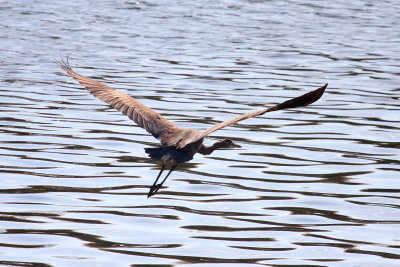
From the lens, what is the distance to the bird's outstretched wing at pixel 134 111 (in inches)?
320

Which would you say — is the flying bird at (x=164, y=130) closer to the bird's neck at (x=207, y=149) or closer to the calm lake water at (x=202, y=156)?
the bird's neck at (x=207, y=149)

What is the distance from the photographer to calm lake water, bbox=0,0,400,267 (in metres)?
7.58

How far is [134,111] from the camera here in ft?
27.6

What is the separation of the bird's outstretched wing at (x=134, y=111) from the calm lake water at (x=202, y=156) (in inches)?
31.9

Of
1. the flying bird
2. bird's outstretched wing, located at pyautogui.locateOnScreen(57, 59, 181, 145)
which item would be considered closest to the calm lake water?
the flying bird

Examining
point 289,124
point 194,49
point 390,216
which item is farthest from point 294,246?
point 194,49

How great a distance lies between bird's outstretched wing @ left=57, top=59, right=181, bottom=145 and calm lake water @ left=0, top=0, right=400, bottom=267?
31.9 inches

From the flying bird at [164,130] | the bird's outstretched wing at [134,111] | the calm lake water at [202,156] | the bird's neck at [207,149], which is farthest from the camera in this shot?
the bird's neck at [207,149]

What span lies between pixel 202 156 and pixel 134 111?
2.75 meters

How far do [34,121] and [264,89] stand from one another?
4147mm

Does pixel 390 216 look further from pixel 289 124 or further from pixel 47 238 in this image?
pixel 289 124

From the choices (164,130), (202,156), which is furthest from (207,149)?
(202,156)

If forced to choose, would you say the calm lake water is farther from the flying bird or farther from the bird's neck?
the flying bird

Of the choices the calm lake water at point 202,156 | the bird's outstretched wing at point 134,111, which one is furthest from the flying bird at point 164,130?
the calm lake water at point 202,156
